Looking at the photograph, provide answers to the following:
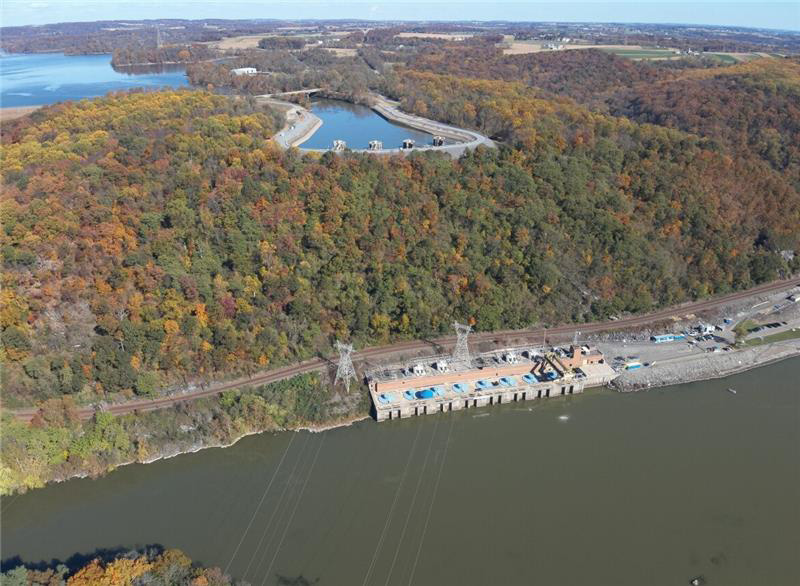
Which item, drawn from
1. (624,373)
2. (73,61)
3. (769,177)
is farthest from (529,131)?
(73,61)

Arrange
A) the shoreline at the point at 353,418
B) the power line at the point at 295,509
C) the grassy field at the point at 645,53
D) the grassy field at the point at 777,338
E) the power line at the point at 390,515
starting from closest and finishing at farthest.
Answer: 1. the power line at the point at 295,509
2. the power line at the point at 390,515
3. the shoreline at the point at 353,418
4. the grassy field at the point at 777,338
5. the grassy field at the point at 645,53

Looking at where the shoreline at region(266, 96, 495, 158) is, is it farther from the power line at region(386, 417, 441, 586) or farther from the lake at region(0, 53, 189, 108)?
the lake at region(0, 53, 189, 108)

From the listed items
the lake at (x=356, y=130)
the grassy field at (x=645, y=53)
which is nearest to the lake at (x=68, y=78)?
the lake at (x=356, y=130)

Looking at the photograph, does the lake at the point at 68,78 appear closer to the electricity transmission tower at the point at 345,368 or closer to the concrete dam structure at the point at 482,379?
the electricity transmission tower at the point at 345,368

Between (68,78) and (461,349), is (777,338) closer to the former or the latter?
(461,349)

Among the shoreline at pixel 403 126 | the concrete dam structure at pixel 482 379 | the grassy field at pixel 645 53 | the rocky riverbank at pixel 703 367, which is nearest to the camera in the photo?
the concrete dam structure at pixel 482 379

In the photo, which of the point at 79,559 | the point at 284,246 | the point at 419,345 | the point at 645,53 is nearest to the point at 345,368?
the point at 419,345

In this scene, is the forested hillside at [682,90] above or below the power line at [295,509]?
above
